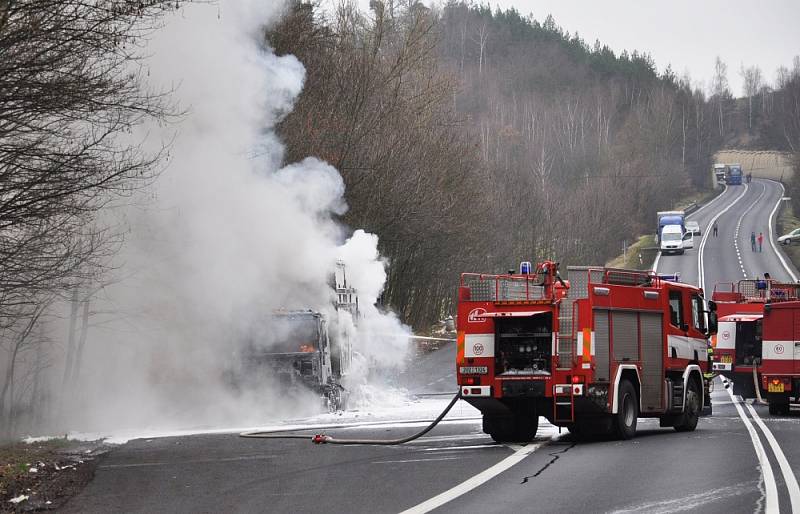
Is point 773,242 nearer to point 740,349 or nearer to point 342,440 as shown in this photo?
point 740,349

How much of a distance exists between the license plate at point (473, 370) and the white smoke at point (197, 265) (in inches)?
248

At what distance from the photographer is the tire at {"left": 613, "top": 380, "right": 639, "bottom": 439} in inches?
679

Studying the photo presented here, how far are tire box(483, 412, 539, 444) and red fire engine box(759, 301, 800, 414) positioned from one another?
763 centimetres

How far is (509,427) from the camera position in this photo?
17.6 m

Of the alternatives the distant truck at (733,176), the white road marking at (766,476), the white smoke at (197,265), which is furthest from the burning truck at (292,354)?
the distant truck at (733,176)

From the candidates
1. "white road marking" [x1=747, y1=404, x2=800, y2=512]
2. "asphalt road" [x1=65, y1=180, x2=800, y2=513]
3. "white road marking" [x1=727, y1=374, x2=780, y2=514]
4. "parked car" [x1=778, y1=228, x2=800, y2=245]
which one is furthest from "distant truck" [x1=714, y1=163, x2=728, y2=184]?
"white road marking" [x1=727, y1=374, x2=780, y2=514]

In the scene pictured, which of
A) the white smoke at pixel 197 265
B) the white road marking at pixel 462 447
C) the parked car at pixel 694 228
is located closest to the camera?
the white road marking at pixel 462 447

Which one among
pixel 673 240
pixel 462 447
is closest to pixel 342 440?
pixel 462 447

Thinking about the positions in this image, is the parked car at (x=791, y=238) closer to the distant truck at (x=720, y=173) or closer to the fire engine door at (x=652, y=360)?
the distant truck at (x=720, y=173)

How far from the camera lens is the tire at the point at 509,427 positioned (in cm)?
1761

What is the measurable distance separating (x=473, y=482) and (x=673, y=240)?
73.7 meters

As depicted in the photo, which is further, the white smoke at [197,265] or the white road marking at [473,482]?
the white smoke at [197,265]

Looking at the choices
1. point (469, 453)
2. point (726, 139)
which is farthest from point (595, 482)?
point (726, 139)

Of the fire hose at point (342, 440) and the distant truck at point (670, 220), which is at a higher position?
the distant truck at point (670, 220)
